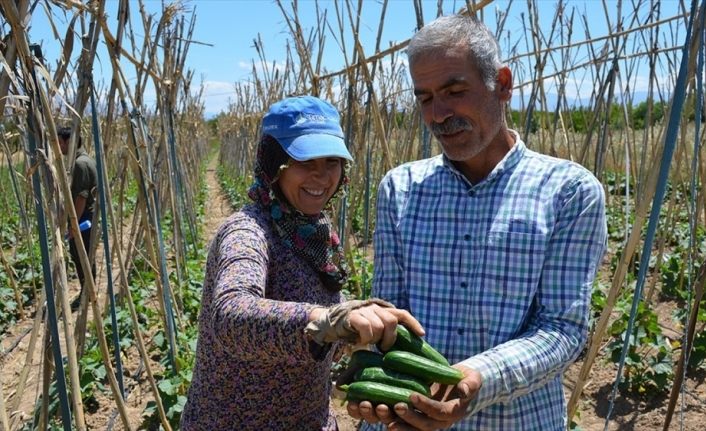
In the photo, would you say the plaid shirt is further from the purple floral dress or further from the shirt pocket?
the purple floral dress

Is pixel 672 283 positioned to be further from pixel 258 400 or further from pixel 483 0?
pixel 258 400

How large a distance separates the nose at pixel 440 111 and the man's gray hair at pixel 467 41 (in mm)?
121

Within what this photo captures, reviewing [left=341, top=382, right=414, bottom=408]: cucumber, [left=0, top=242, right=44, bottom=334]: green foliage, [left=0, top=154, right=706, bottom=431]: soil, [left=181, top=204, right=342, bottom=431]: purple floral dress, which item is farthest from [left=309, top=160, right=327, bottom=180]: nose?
[left=0, top=242, right=44, bottom=334]: green foliage

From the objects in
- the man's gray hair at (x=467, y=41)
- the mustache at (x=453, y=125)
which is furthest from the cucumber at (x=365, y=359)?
the man's gray hair at (x=467, y=41)

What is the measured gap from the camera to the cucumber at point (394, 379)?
4.75 feet

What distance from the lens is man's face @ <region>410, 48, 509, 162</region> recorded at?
64.2 inches

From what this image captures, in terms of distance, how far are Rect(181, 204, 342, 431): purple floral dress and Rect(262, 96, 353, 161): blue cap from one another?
21 cm

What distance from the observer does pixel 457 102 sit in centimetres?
164

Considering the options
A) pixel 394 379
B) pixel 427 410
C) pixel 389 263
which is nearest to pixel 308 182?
pixel 389 263

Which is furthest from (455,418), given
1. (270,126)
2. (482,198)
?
(270,126)

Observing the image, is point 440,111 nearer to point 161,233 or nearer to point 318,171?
point 318,171

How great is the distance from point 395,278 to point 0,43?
119 centimetres

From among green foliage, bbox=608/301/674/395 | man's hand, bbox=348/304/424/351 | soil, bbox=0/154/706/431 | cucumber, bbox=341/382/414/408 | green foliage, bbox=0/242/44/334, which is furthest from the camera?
green foliage, bbox=0/242/44/334

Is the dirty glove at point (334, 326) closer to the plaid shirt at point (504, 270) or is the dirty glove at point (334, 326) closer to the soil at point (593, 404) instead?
the plaid shirt at point (504, 270)
